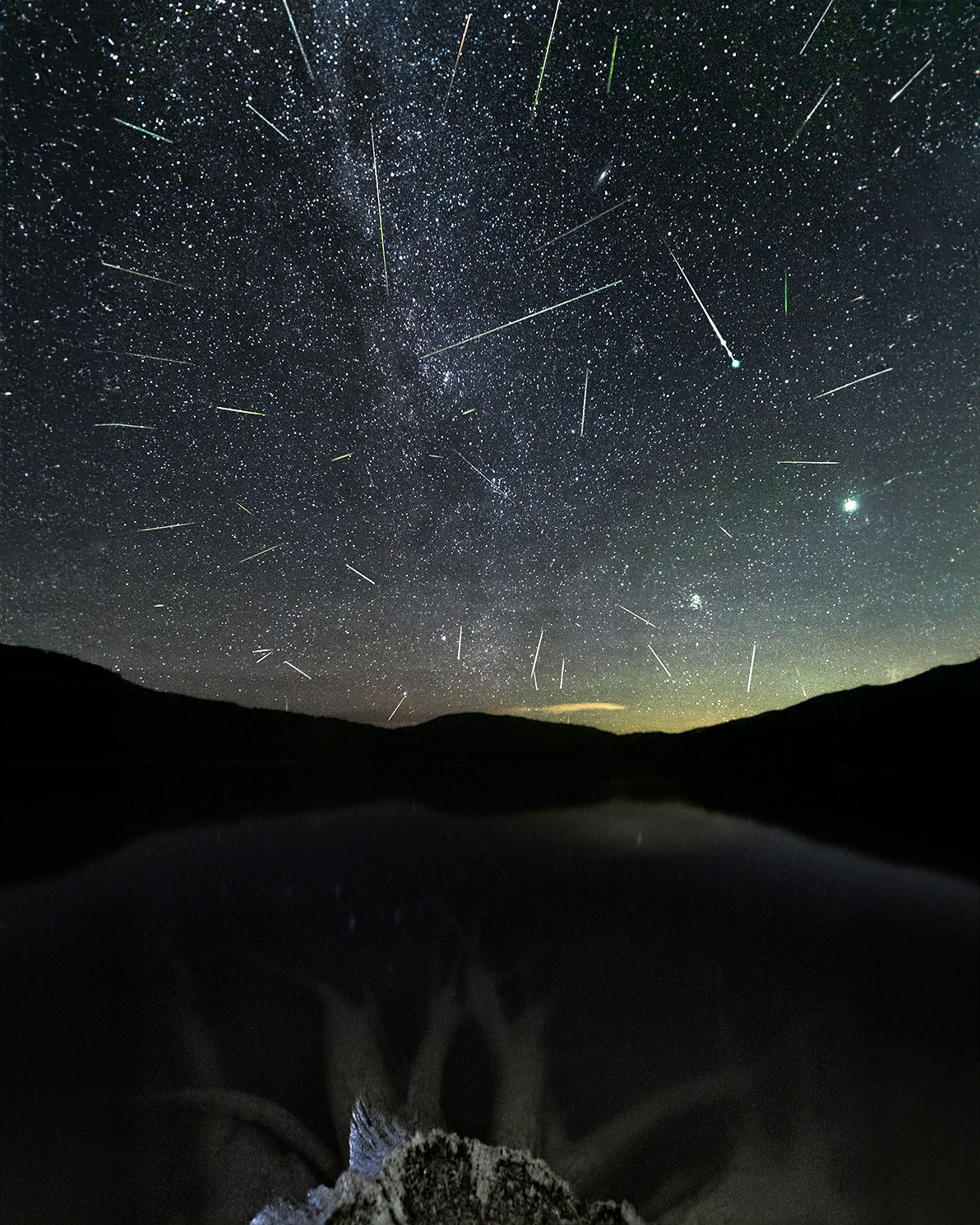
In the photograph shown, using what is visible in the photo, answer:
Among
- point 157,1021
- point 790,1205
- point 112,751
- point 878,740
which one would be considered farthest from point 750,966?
point 112,751

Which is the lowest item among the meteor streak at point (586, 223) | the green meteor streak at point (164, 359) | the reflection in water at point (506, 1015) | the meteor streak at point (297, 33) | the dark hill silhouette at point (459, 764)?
the reflection in water at point (506, 1015)

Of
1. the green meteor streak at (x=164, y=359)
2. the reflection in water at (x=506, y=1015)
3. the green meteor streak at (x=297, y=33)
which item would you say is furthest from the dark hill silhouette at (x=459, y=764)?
the green meteor streak at (x=297, y=33)

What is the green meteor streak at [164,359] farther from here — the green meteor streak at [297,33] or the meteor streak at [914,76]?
the meteor streak at [914,76]

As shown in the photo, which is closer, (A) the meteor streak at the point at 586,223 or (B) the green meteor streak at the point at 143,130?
(B) the green meteor streak at the point at 143,130

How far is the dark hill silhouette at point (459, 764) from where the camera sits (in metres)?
1.33

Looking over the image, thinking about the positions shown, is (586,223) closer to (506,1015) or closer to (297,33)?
(297,33)

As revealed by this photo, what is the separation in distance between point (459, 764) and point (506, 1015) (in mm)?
871

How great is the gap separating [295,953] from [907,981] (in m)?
1.99

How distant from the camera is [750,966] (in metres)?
1.51

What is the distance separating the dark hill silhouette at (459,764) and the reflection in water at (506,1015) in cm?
11

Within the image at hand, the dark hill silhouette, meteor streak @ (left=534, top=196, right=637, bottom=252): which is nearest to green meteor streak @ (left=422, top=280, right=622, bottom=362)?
meteor streak @ (left=534, top=196, right=637, bottom=252)

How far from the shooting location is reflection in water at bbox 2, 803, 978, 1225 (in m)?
1.30

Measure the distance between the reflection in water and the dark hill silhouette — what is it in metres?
0.11

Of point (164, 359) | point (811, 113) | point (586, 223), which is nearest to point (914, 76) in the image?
point (811, 113)
